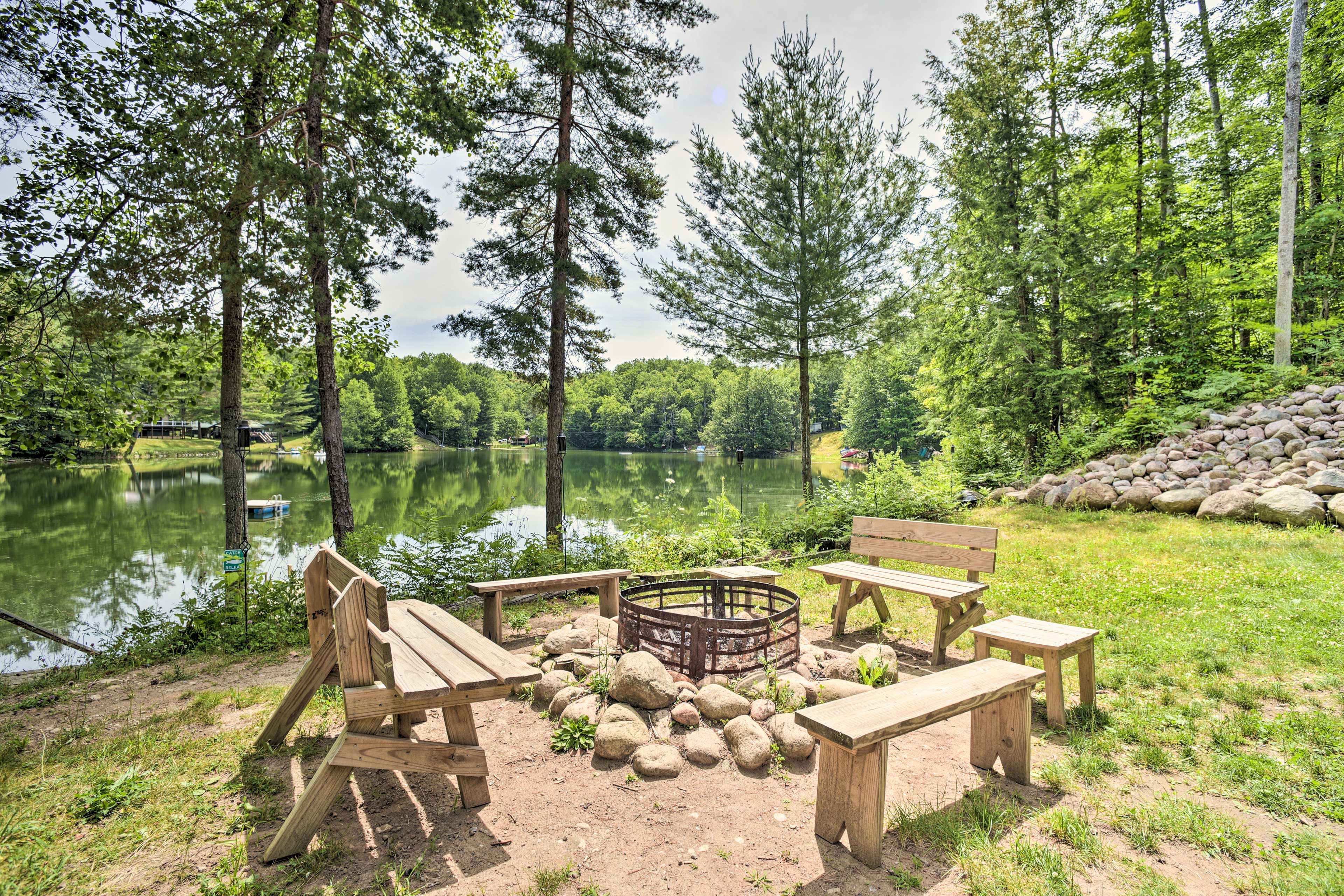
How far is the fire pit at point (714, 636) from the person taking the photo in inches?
154

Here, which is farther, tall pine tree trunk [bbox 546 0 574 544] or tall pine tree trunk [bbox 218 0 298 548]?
tall pine tree trunk [bbox 546 0 574 544]

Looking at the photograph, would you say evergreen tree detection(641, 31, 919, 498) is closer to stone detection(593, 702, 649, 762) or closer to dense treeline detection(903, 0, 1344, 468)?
dense treeline detection(903, 0, 1344, 468)

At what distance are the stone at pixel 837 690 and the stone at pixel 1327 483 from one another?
8.03m

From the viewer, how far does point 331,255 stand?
6160 millimetres

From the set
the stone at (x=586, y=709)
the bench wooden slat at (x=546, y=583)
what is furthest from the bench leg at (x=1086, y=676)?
the bench wooden slat at (x=546, y=583)

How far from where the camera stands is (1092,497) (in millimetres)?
9664

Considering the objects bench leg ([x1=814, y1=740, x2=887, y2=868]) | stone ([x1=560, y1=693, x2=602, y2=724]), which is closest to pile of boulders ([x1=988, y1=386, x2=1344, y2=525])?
bench leg ([x1=814, y1=740, x2=887, y2=868])

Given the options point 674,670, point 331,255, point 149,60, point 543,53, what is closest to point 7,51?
point 149,60

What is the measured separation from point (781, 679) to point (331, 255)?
241 inches

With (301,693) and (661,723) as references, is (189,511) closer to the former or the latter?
(301,693)

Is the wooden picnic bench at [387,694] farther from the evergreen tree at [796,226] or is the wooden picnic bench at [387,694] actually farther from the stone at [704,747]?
the evergreen tree at [796,226]

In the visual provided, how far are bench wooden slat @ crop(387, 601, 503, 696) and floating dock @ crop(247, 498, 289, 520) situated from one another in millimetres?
18570

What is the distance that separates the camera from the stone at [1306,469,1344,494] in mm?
7305

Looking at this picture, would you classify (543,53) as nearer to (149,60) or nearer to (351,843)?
(149,60)
